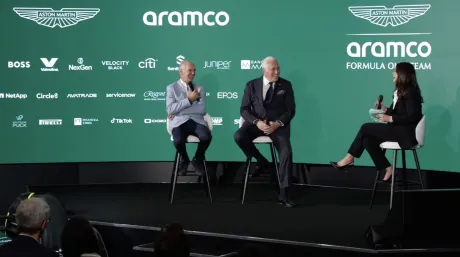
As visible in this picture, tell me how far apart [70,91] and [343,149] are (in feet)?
9.74

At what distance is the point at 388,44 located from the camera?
759 centimetres

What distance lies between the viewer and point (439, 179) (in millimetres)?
7453

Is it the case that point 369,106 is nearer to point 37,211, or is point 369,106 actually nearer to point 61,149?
point 61,149

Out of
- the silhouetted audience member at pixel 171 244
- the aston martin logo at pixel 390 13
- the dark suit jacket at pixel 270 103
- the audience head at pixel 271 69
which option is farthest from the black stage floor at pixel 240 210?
the silhouetted audience member at pixel 171 244

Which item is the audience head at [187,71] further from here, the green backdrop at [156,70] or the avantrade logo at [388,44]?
the avantrade logo at [388,44]

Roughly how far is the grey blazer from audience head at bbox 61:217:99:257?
3634 millimetres

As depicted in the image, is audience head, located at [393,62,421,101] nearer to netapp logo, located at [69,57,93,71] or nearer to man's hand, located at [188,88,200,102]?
man's hand, located at [188,88,200,102]

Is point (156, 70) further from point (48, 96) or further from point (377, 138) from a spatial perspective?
point (377, 138)

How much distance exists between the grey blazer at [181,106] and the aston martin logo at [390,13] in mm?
1834

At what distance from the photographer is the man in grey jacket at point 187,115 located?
23.4 ft

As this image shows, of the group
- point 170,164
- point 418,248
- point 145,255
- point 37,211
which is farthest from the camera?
point 170,164

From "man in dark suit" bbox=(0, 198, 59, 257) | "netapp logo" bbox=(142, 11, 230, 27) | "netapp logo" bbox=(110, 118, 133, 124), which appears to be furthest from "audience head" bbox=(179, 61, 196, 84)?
"man in dark suit" bbox=(0, 198, 59, 257)

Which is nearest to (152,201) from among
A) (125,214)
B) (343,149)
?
(125,214)

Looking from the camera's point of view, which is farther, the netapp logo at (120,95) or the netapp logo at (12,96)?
the netapp logo at (120,95)
